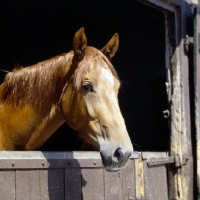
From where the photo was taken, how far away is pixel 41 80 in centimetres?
326

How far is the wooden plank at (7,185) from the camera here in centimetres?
295

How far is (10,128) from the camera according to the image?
133 inches

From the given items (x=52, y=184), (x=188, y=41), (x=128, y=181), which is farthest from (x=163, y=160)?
(x=52, y=184)

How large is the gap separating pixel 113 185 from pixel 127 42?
77.7 inches

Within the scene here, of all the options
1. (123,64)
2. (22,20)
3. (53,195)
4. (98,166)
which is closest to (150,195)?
(98,166)

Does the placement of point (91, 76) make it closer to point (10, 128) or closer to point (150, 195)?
point (10, 128)

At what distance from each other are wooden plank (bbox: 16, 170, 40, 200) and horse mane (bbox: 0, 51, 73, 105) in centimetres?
45

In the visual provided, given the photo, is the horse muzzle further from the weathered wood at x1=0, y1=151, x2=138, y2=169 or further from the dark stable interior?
the dark stable interior

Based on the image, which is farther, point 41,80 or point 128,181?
point 128,181

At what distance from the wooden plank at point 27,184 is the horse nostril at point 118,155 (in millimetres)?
576

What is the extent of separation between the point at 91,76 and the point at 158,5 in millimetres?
1451

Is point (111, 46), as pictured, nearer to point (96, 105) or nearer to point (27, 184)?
point (96, 105)

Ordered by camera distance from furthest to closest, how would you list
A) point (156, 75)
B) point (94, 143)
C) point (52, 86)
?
point (156, 75)
point (52, 86)
point (94, 143)

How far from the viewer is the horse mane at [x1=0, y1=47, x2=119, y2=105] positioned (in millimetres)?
3193
